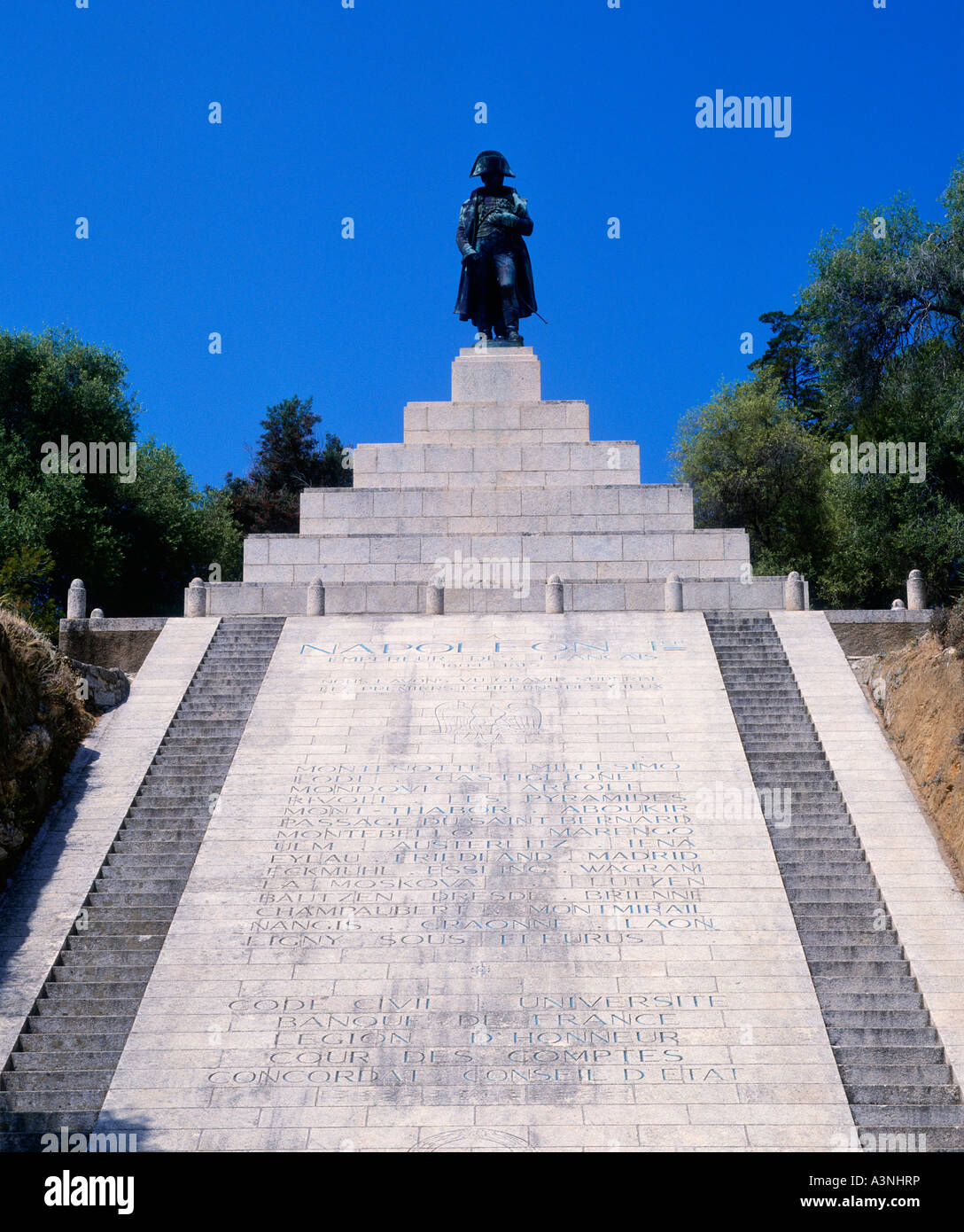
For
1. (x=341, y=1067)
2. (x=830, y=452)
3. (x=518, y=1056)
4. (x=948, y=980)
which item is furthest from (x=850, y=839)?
(x=830, y=452)

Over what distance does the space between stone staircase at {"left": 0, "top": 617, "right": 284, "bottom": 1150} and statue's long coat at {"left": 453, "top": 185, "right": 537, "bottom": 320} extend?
12.3 m

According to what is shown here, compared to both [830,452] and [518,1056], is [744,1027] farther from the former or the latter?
[830,452]

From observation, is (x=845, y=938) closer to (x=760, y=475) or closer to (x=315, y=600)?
(x=315, y=600)

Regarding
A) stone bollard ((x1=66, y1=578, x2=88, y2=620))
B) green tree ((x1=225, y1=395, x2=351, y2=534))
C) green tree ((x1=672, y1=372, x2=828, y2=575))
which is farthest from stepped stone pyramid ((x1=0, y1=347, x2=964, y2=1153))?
green tree ((x1=225, y1=395, x2=351, y2=534))

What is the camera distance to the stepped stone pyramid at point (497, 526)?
89.9 feet

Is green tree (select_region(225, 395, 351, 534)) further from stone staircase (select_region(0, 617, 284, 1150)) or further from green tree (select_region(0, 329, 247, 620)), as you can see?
stone staircase (select_region(0, 617, 284, 1150))

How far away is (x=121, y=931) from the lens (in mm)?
17094

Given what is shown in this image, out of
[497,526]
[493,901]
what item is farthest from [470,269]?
[493,901]

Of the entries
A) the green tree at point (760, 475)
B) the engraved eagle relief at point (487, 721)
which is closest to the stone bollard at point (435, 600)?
the engraved eagle relief at point (487, 721)

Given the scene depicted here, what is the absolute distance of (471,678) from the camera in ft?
75.5

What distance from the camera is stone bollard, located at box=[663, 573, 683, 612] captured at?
2620 centimetres

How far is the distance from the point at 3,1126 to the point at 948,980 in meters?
10.2
